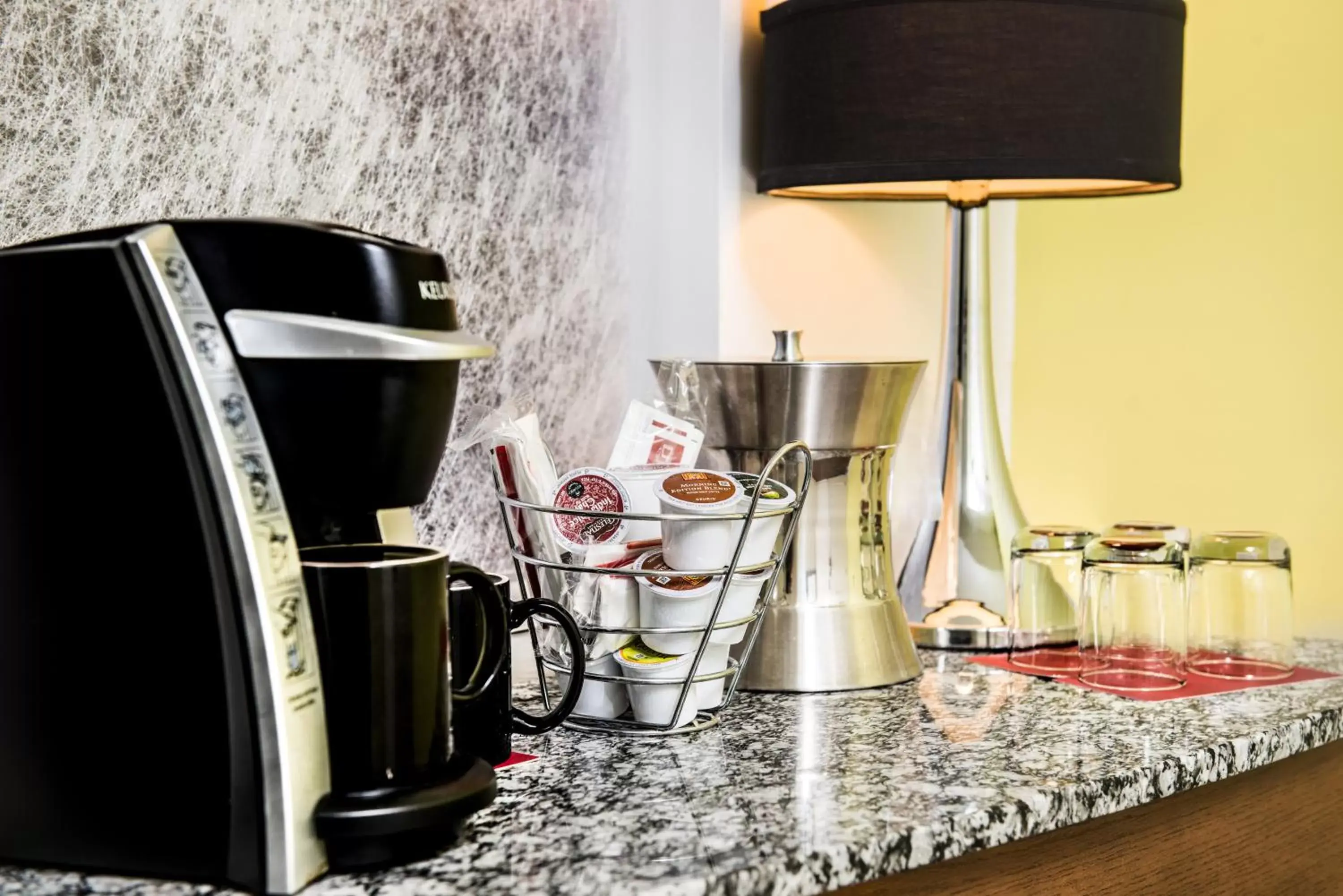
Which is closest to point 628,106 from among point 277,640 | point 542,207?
point 542,207

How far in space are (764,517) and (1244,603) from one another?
0.59m

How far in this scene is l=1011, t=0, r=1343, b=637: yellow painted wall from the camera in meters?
1.48

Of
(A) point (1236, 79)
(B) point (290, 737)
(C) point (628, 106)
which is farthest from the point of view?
(A) point (1236, 79)

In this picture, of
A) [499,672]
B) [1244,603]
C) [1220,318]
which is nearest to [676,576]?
[499,672]

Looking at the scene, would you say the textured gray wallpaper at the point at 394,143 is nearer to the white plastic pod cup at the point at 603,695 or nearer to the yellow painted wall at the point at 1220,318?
the white plastic pod cup at the point at 603,695

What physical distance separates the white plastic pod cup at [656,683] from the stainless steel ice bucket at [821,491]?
0.47 ft

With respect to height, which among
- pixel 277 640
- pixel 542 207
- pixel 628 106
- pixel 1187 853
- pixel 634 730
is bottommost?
pixel 1187 853

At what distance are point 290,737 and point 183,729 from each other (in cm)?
6

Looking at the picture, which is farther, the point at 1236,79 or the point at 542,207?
the point at 1236,79

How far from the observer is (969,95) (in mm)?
1179

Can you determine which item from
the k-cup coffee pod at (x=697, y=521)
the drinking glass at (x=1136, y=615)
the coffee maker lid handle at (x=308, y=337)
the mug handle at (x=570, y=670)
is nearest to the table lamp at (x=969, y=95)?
the drinking glass at (x=1136, y=615)

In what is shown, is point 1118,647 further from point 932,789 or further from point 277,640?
point 277,640

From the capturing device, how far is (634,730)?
0.97 m

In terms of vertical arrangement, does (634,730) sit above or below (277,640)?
below
